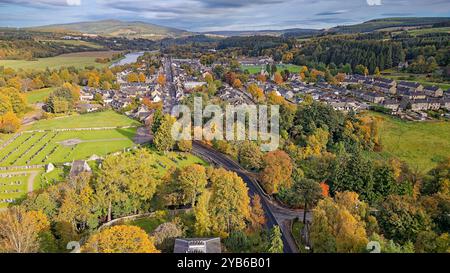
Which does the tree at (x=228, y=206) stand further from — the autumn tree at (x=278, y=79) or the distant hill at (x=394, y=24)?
the distant hill at (x=394, y=24)

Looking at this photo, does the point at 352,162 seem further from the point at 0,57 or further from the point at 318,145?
the point at 0,57

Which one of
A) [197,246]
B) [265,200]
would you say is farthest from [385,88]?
[197,246]

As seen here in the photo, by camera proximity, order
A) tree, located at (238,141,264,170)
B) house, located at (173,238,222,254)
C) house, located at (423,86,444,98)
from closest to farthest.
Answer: house, located at (173,238,222,254), tree, located at (238,141,264,170), house, located at (423,86,444,98)

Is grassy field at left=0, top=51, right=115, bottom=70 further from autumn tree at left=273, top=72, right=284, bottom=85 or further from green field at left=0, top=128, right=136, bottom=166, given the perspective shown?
autumn tree at left=273, top=72, right=284, bottom=85

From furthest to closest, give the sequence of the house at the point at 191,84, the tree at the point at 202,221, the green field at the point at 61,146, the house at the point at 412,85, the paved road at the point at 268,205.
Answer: the house at the point at 191,84
the house at the point at 412,85
the green field at the point at 61,146
the paved road at the point at 268,205
the tree at the point at 202,221

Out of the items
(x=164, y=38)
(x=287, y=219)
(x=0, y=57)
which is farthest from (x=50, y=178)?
(x=164, y=38)

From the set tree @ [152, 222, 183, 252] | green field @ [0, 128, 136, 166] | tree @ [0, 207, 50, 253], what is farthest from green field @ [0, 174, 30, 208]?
tree @ [152, 222, 183, 252]

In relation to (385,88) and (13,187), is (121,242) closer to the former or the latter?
(13,187)

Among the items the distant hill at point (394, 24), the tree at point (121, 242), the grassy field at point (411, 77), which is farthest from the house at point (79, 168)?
the distant hill at point (394, 24)
